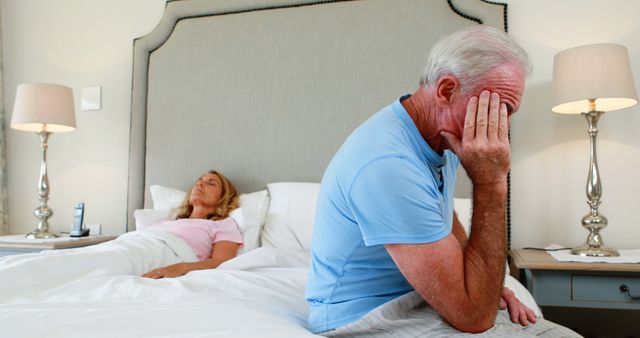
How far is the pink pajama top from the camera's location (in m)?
2.01

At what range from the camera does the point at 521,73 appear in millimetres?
941

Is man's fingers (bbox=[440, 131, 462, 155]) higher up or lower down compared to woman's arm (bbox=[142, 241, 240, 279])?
higher up

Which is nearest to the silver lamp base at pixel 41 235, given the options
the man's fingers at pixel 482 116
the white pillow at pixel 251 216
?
the white pillow at pixel 251 216

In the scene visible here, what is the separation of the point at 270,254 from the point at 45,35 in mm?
2394

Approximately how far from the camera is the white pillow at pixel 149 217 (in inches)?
89.5

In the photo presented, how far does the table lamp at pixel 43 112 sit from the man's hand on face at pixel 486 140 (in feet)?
7.58

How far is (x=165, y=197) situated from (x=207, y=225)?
1.55 feet

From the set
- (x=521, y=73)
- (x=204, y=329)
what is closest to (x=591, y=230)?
(x=521, y=73)

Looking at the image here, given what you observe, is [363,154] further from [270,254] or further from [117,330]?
[270,254]

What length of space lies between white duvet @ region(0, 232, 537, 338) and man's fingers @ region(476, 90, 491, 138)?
1.66 ft

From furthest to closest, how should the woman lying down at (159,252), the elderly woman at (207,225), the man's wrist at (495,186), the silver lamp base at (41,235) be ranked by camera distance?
the silver lamp base at (41,235), the elderly woman at (207,225), the woman lying down at (159,252), the man's wrist at (495,186)

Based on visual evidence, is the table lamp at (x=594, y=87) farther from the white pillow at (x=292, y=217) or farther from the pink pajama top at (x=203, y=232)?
the pink pajama top at (x=203, y=232)

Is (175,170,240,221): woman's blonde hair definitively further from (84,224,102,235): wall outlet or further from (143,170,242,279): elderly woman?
(84,224,102,235): wall outlet

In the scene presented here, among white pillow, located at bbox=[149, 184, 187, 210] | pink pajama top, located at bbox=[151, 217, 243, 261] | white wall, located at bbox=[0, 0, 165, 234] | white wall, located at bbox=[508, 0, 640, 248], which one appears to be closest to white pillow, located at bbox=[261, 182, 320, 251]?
pink pajama top, located at bbox=[151, 217, 243, 261]
